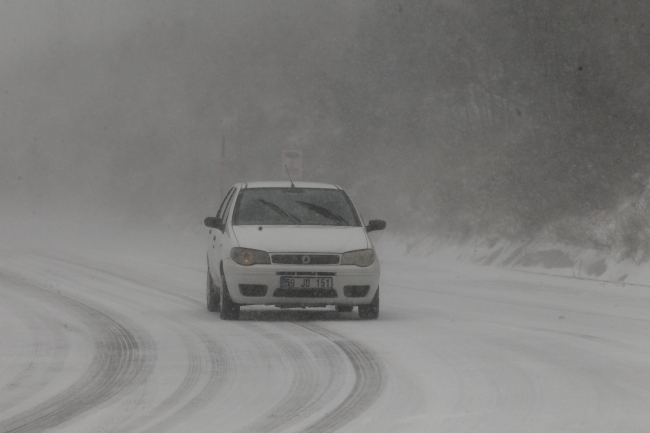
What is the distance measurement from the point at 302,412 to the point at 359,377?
1580 millimetres

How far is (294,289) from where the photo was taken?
13242 mm

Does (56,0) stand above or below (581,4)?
above

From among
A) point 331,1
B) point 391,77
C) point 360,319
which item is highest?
point 331,1

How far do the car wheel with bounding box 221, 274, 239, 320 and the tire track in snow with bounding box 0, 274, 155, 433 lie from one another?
1.23m

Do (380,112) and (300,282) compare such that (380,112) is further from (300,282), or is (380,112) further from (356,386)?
(356,386)

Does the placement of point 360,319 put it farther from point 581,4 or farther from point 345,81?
point 345,81

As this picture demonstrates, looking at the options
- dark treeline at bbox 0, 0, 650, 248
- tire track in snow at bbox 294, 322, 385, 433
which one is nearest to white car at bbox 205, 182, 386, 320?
tire track in snow at bbox 294, 322, 385, 433

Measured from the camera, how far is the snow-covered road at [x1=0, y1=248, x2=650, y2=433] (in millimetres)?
7293

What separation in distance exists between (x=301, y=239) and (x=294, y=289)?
625 mm

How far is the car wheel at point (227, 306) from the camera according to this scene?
1361 cm

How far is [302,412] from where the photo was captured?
7488mm

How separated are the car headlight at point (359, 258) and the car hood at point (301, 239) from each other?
0.17ft

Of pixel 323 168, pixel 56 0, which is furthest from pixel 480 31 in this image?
pixel 56 0

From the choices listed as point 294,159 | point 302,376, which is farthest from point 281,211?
point 294,159
